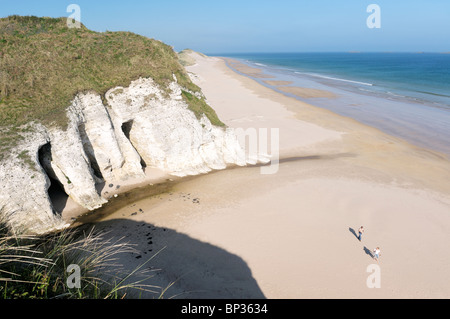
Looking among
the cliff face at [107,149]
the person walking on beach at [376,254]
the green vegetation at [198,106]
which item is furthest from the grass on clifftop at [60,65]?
the person walking on beach at [376,254]

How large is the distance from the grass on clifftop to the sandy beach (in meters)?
8.70

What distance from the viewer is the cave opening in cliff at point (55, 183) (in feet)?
58.5

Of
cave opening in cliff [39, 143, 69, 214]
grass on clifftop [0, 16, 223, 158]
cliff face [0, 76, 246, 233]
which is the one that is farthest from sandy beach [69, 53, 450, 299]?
grass on clifftop [0, 16, 223, 158]

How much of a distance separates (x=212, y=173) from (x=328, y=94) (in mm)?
51348

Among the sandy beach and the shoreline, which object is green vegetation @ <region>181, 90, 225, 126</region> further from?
the shoreline

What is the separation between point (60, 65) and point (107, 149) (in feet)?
26.0

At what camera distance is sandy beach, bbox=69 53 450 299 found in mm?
13008

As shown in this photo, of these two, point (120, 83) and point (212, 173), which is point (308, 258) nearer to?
point (212, 173)

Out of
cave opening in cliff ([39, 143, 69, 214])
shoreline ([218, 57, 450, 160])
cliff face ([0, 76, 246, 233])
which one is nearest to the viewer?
cliff face ([0, 76, 246, 233])

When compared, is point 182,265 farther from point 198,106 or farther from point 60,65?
point 60,65

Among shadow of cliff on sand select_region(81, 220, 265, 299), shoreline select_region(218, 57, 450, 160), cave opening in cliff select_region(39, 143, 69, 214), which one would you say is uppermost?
shoreline select_region(218, 57, 450, 160)

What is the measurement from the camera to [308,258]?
14.4m

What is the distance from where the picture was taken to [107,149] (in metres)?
20.8
